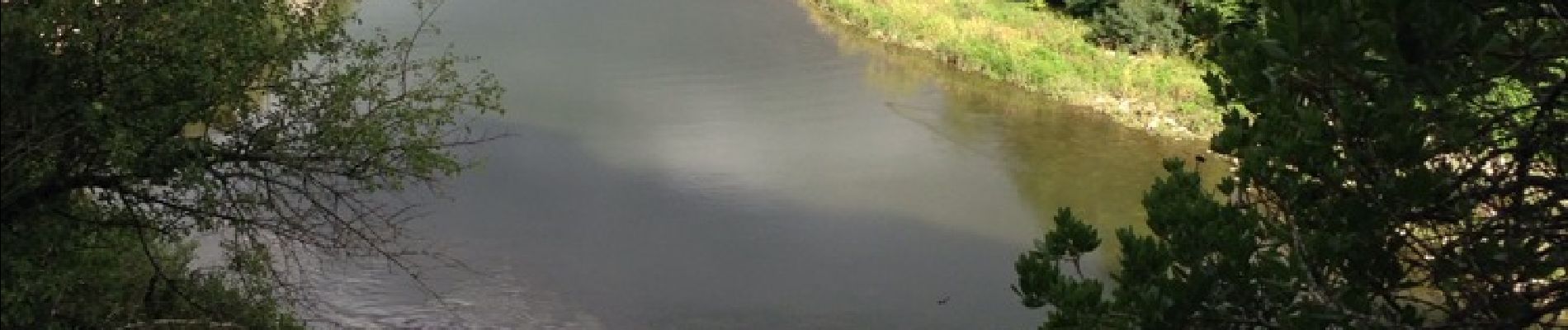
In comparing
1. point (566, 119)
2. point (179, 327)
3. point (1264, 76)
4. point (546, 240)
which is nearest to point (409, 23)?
point (566, 119)

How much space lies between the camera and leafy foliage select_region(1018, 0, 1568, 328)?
162 inches

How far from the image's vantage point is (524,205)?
17453 millimetres

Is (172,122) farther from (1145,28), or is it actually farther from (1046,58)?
(1145,28)

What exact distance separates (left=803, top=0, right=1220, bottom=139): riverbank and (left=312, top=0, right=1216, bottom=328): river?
0.57 metres

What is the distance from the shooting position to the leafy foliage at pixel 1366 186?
13.5ft

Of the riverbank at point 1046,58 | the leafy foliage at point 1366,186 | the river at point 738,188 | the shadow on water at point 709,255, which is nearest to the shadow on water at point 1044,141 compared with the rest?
the river at point 738,188

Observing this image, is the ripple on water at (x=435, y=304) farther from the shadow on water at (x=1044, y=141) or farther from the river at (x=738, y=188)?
the shadow on water at (x=1044, y=141)

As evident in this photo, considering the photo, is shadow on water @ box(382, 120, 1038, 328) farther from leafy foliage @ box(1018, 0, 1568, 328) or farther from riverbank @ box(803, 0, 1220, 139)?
leafy foliage @ box(1018, 0, 1568, 328)

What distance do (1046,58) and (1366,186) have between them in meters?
23.4

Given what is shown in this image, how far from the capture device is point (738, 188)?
18625 mm

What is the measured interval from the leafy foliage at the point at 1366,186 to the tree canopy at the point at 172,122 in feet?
16.5

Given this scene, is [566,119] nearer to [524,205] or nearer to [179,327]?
[524,205]

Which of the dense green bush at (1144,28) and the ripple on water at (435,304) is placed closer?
the ripple on water at (435,304)

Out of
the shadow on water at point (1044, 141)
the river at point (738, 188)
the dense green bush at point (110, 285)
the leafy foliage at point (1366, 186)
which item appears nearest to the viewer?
the leafy foliage at point (1366, 186)
